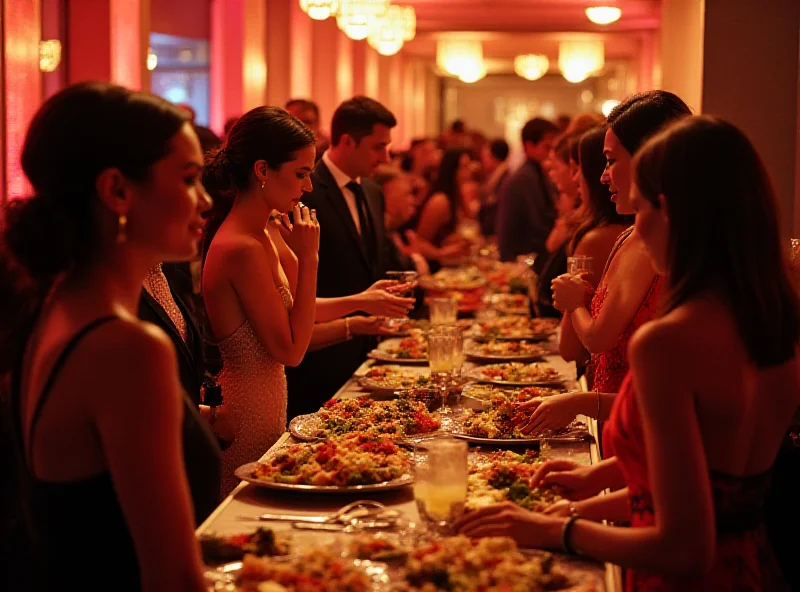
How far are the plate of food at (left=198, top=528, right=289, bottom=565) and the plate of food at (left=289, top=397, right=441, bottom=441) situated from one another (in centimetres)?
82

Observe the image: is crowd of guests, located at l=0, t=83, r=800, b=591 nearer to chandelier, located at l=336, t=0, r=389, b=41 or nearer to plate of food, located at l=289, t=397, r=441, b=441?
plate of food, located at l=289, t=397, r=441, b=441

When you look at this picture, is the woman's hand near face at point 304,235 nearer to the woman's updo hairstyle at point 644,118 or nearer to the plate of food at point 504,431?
the plate of food at point 504,431

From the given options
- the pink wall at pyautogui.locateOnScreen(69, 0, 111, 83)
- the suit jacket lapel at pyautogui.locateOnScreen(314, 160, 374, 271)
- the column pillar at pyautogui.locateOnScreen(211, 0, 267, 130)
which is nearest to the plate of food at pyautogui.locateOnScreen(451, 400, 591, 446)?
the suit jacket lapel at pyautogui.locateOnScreen(314, 160, 374, 271)

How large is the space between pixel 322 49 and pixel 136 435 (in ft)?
34.0

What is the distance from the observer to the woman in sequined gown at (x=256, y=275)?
305cm

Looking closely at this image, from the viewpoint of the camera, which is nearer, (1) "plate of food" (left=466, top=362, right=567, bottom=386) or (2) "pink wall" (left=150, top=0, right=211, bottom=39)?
(1) "plate of food" (left=466, top=362, right=567, bottom=386)

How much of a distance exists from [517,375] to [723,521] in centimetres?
189

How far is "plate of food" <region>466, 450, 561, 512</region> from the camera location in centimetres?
214

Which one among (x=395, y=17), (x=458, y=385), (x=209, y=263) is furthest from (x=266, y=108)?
(x=395, y=17)

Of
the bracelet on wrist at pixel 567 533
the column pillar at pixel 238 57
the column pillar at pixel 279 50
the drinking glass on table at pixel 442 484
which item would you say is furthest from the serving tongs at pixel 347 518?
the column pillar at pixel 279 50

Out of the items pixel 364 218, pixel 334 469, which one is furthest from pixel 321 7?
pixel 334 469

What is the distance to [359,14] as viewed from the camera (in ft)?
27.6

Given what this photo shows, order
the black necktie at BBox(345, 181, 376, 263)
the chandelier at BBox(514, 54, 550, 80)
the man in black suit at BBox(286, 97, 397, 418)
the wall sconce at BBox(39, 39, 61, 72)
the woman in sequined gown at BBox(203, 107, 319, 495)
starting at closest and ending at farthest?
the woman in sequined gown at BBox(203, 107, 319, 495) → the man in black suit at BBox(286, 97, 397, 418) → the black necktie at BBox(345, 181, 376, 263) → the wall sconce at BBox(39, 39, 61, 72) → the chandelier at BBox(514, 54, 550, 80)

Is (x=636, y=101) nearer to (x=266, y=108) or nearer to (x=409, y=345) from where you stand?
(x=266, y=108)
